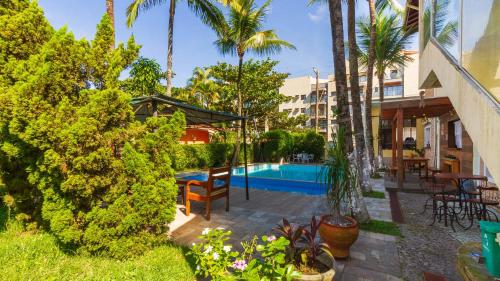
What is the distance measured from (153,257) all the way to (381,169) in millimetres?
14028

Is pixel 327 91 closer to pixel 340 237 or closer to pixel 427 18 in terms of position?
pixel 427 18

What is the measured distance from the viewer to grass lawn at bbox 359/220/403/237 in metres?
4.84

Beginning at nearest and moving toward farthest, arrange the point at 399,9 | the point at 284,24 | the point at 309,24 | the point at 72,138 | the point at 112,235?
1. the point at 72,138
2. the point at 112,235
3. the point at 399,9
4. the point at 309,24
5. the point at 284,24

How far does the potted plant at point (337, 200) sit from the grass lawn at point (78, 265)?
207cm

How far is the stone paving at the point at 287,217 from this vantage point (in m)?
3.46

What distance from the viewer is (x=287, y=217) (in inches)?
223

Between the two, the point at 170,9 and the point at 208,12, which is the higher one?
the point at 208,12

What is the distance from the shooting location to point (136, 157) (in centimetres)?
367

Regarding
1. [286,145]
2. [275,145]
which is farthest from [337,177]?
[286,145]

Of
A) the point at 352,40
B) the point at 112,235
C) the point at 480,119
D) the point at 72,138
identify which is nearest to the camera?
the point at 480,119

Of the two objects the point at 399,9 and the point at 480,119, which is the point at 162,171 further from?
the point at 399,9

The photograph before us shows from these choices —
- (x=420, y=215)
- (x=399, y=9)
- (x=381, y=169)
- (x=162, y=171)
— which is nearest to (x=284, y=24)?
(x=399, y=9)

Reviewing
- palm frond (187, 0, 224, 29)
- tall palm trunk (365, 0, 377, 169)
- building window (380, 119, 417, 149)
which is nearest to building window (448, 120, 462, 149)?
tall palm trunk (365, 0, 377, 169)

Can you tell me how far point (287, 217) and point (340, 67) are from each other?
368 centimetres
